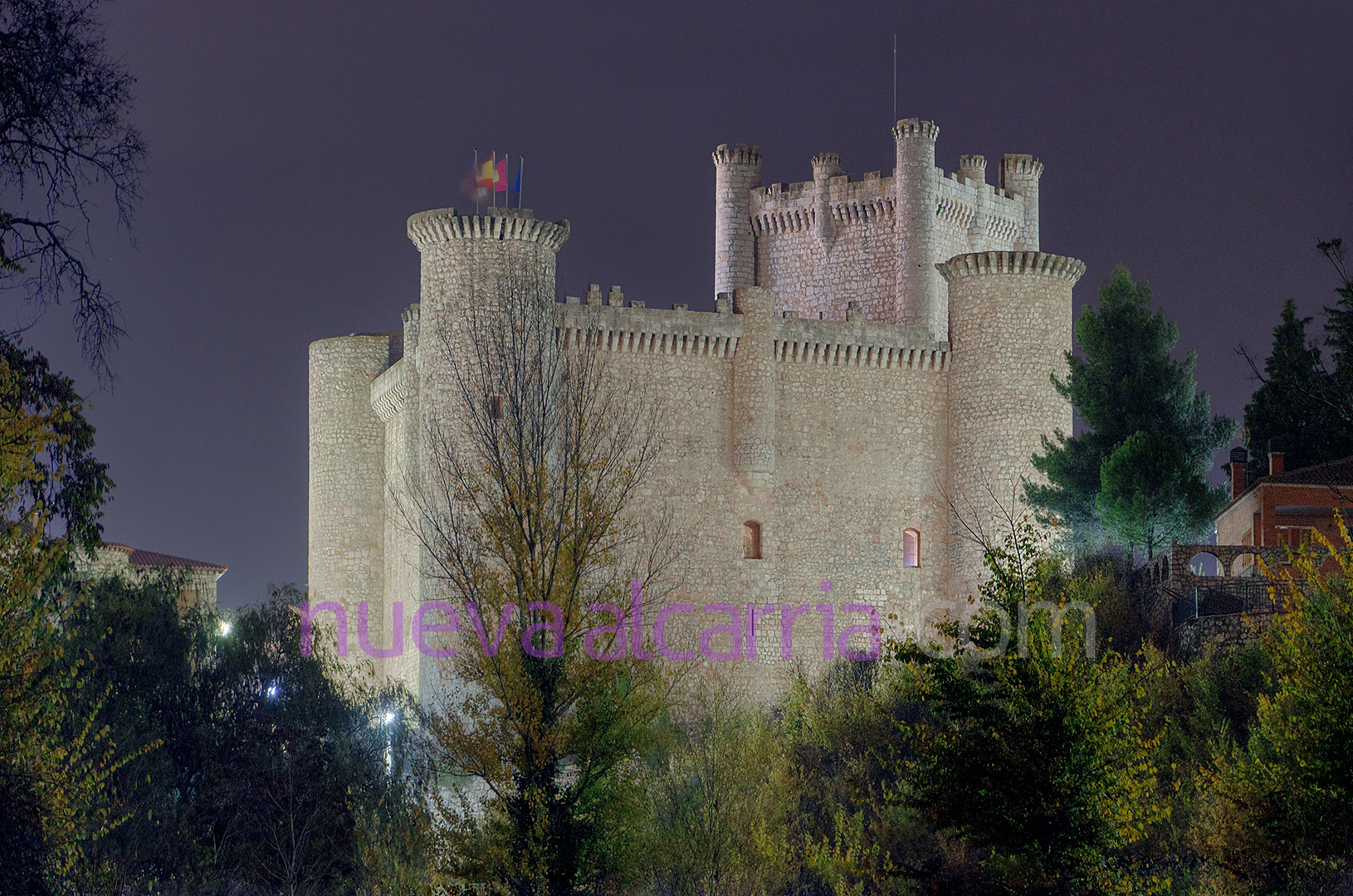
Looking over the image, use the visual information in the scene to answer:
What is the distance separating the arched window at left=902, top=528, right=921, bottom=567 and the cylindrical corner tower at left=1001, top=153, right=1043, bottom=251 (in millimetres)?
11352

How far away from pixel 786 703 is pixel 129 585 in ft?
48.6

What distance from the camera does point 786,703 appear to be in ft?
111

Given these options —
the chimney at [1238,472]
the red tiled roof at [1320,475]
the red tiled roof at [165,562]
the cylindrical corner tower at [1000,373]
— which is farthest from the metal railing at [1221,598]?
the red tiled roof at [165,562]

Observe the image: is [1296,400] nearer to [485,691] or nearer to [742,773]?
[742,773]

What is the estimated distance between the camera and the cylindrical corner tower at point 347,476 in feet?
122

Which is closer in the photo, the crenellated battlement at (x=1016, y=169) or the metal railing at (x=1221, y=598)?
the metal railing at (x=1221, y=598)

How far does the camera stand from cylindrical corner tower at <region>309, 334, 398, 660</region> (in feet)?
122

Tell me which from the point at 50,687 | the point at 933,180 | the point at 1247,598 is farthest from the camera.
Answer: the point at 933,180

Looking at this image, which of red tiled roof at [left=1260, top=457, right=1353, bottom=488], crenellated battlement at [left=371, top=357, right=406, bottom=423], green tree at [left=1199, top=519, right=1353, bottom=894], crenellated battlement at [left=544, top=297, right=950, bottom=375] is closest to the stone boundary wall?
red tiled roof at [left=1260, top=457, right=1353, bottom=488]

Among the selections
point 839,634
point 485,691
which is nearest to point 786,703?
point 839,634

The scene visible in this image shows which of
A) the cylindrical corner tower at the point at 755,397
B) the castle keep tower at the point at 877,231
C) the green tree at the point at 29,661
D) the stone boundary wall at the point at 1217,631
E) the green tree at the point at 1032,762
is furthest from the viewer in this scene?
the castle keep tower at the point at 877,231

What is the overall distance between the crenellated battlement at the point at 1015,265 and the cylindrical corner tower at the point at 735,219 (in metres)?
7.13

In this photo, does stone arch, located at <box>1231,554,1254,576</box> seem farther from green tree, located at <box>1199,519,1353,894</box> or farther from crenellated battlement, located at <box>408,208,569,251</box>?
crenellated battlement, located at <box>408,208,569,251</box>

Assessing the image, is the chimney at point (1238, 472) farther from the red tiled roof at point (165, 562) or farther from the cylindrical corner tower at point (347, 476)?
the red tiled roof at point (165, 562)
